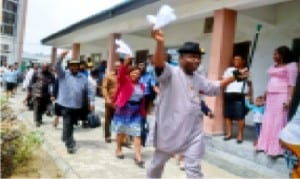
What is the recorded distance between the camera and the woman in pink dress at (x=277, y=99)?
6914 millimetres

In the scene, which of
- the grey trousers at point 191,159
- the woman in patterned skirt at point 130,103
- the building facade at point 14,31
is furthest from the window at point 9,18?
the grey trousers at point 191,159

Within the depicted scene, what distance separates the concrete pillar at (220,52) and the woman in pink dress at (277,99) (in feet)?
5.98

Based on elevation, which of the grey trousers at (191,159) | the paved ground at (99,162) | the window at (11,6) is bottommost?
the paved ground at (99,162)

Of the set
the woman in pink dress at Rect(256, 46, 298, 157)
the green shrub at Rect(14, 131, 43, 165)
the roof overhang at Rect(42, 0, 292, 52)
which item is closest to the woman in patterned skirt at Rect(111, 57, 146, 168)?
the green shrub at Rect(14, 131, 43, 165)

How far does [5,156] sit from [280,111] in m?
3.89

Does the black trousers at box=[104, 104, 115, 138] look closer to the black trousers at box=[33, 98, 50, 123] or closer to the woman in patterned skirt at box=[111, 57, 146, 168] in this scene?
the woman in patterned skirt at box=[111, 57, 146, 168]

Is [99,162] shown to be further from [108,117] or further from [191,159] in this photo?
[191,159]

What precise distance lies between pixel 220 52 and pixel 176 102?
14.4ft

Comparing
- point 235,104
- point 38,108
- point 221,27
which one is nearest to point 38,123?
point 38,108

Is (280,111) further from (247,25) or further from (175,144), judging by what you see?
(247,25)

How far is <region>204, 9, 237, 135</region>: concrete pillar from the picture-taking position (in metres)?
9.00

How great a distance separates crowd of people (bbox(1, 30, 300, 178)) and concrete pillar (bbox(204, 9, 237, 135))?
0.84 ft

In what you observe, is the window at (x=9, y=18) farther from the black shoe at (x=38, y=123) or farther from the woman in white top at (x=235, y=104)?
the woman in white top at (x=235, y=104)

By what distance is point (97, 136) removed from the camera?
10.7 meters
